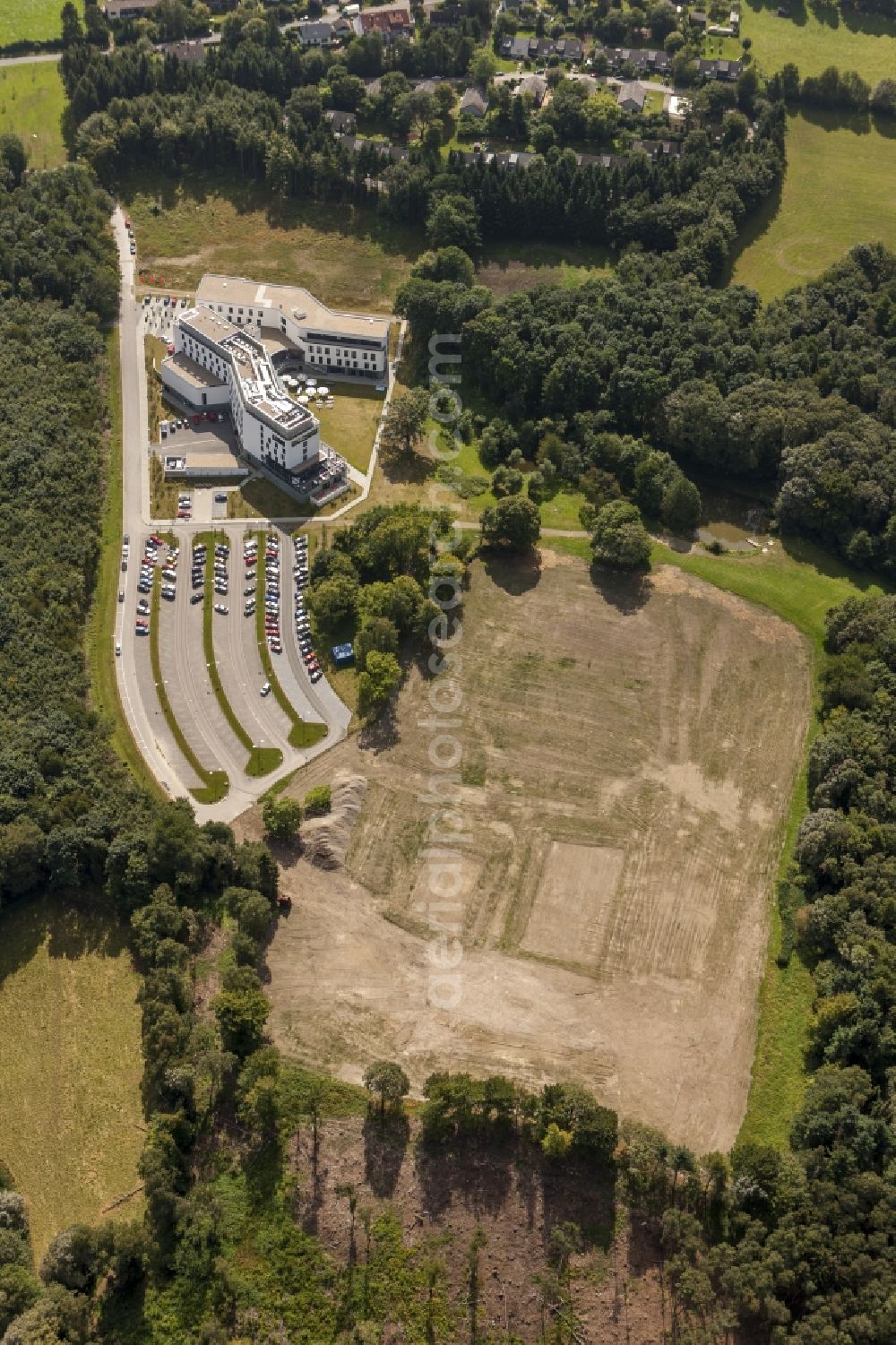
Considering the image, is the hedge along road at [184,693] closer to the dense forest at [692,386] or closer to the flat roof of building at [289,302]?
the flat roof of building at [289,302]

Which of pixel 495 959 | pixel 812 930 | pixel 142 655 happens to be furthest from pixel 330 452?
pixel 812 930

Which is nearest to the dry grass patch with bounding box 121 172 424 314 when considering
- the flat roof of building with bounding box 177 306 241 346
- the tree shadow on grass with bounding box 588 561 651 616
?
the flat roof of building with bounding box 177 306 241 346

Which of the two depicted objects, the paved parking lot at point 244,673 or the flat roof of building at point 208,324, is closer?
the paved parking lot at point 244,673

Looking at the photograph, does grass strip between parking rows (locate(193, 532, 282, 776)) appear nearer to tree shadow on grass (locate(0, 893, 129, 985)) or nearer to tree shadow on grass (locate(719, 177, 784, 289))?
tree shadow on grass (locate(0, 893, 129, 985))

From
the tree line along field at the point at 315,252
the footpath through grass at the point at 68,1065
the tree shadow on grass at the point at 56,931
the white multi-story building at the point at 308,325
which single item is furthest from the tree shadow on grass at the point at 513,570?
the footpath through grass at the point at 68,1065

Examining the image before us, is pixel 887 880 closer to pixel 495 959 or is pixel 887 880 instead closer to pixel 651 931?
pixel 651 931

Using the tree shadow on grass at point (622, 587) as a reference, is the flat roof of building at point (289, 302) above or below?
above
